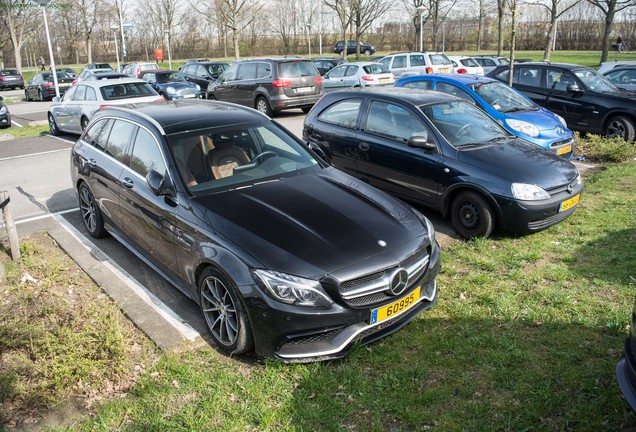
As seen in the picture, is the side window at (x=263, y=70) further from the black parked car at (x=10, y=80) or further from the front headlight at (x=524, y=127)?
the black parked car at (x=10, y=80)

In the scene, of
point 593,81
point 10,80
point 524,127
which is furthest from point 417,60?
point 10,80

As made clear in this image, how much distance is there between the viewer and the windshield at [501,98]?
9.60 m

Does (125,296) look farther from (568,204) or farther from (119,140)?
(568,204)

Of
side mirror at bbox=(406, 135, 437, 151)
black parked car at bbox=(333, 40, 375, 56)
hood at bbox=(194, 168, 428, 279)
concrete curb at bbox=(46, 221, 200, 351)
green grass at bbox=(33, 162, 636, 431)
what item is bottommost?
green grass at bbox=(33, 162, 636, 431)

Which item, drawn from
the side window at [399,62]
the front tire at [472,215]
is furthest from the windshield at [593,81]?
the side window at [399,62]

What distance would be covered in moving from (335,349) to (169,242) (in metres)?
1.81

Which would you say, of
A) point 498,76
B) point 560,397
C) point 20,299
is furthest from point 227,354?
point 498,76

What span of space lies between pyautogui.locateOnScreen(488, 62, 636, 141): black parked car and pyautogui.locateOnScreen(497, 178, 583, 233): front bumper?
6.20 m

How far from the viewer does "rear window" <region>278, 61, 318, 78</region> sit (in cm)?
1642

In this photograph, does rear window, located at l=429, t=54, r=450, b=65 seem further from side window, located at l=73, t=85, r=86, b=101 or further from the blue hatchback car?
side window, located at l=73, t=85, r=86, b=101

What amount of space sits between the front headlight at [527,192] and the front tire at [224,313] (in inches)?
139

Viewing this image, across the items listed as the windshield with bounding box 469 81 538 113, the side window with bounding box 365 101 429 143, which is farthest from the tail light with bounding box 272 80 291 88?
the side window with bounding box 365 101 429 143

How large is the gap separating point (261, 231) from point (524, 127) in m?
6.73

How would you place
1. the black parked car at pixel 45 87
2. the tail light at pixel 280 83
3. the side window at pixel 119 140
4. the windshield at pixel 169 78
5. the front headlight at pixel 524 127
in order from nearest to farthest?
the side window at pixel 119 140, the front headlight at pixel 524 127, the tail light at pixel 280 83, the windshield at pixel 169 78, the black parked car at pixel 45 87
